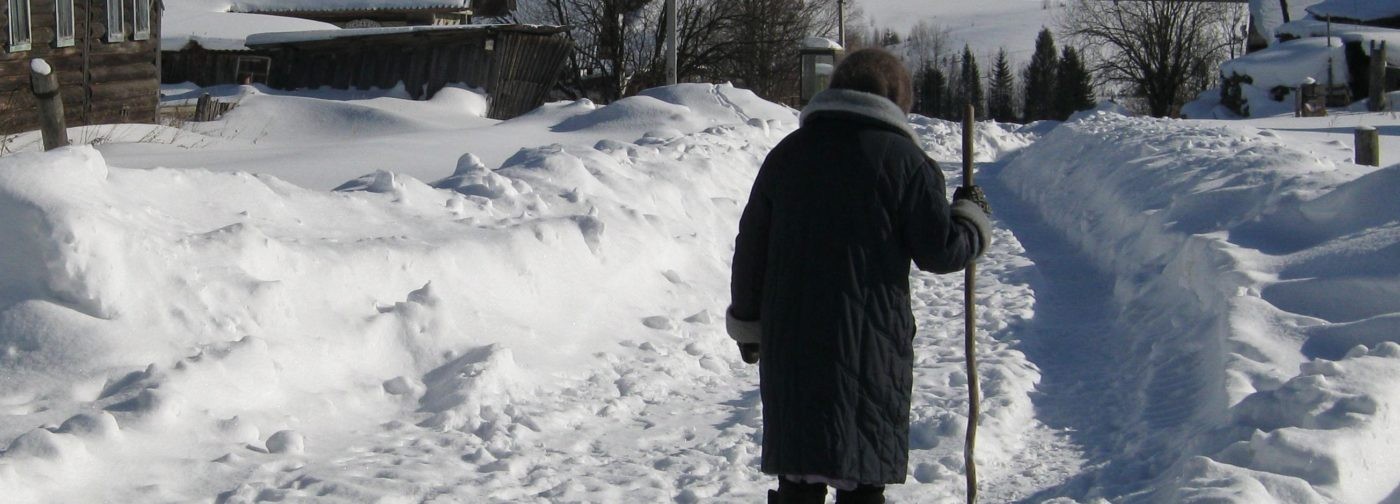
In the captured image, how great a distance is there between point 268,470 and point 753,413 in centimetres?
216

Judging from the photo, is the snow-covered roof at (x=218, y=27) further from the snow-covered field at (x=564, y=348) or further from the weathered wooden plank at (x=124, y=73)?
the snow-covered field at (x=564, y=348)

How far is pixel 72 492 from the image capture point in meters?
3.88

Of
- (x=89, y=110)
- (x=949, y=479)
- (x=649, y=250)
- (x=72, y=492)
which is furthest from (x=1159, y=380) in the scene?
(x=89, y=110)

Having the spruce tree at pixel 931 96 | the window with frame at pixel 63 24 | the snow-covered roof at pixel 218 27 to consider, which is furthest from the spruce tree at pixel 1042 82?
the window with frame at pixel 63 24

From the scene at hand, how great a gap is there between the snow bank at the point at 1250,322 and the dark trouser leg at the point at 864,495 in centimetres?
133

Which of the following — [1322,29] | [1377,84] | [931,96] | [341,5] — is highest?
[341,5]

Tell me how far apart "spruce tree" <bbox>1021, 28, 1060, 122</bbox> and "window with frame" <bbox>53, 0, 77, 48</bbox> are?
219 ft

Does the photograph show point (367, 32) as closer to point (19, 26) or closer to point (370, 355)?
point (19, 26)

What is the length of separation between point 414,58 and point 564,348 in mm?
15436

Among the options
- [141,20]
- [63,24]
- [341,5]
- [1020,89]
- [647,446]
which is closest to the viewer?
[647,446]

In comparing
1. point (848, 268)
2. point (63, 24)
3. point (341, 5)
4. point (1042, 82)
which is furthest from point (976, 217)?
point (1042, 82)

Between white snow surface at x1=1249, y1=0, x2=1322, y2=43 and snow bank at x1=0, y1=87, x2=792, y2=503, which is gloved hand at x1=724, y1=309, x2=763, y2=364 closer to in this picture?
snow bank at x1=0, y1=87, x2=792, y2=503

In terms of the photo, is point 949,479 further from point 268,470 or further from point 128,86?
point 128,86

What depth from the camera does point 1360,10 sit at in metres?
40.8
